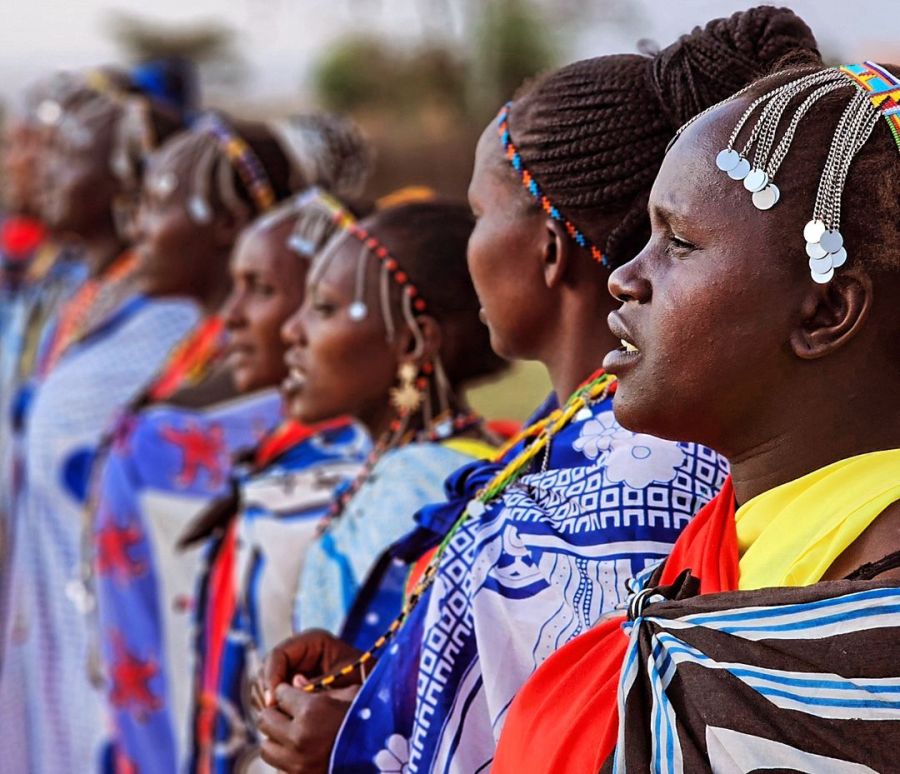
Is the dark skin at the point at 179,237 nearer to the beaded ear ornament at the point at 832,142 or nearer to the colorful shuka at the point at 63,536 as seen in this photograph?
the colorful shuka at the point at 63,536

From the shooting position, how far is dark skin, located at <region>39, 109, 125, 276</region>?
5.75 m

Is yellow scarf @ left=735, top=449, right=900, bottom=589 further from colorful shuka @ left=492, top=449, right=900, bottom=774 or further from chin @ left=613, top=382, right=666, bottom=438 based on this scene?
chin @ left=613, top=382, right=666, bottom=438

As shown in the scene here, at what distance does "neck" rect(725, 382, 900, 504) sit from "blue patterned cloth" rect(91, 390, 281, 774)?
9.73ft

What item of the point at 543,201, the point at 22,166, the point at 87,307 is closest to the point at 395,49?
the point at 22,166

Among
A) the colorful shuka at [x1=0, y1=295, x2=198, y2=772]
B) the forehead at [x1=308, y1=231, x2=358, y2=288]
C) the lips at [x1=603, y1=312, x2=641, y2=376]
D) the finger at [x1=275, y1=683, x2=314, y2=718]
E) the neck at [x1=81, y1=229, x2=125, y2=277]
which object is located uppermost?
the lips at [x1=603, y1=312, x2=641, y2=376]

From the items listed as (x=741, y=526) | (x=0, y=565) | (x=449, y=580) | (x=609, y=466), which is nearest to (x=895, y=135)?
(x=741, y=526)

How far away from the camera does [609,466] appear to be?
6.84 ft

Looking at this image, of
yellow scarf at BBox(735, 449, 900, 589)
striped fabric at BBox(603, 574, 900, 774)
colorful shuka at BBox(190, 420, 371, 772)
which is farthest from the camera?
colorful shuka at BBox(190, 420, 371, 772)

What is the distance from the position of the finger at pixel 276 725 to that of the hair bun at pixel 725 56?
1.17 meters

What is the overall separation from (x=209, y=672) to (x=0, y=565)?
7.22 ft

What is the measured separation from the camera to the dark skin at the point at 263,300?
397cm

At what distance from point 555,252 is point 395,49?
6250 mm

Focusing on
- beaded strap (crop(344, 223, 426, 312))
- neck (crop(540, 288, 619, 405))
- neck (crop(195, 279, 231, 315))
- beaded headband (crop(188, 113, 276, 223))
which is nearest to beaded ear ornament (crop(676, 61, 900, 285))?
neck (crop(540, 288, 619, 405))

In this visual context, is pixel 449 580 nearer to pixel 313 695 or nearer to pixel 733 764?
pixel 313 695
